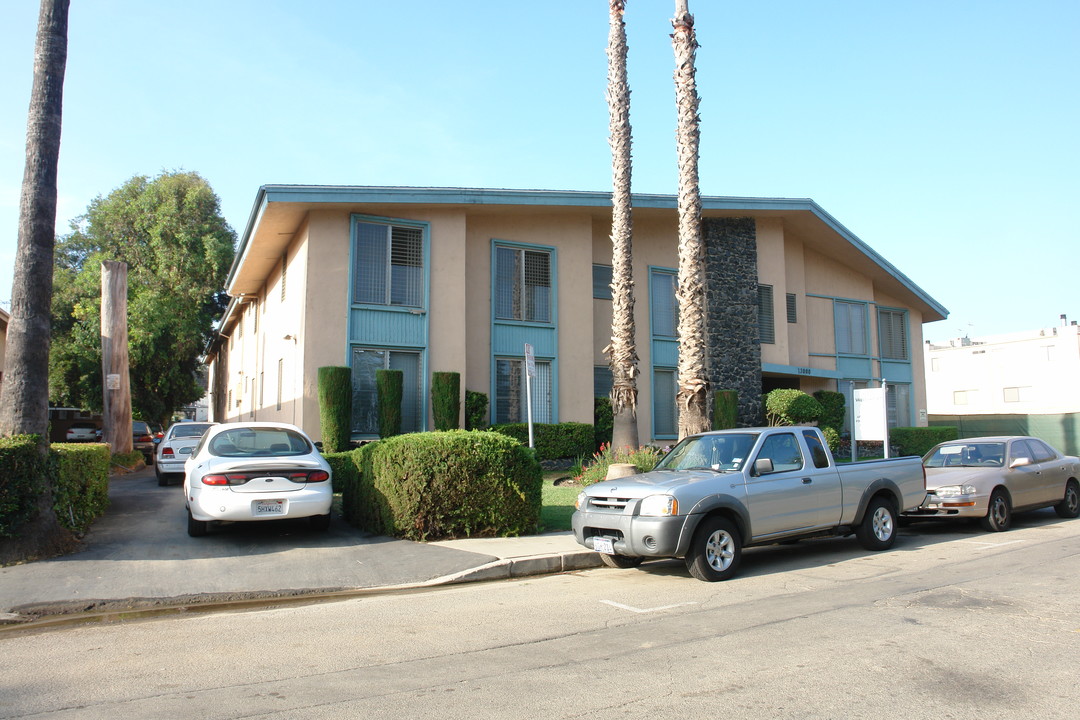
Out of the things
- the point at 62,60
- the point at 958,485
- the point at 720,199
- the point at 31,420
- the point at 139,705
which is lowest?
the point at 139,705

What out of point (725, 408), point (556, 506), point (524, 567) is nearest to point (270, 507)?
point (524, 567)

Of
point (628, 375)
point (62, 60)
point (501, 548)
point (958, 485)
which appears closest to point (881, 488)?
point (958, 485)

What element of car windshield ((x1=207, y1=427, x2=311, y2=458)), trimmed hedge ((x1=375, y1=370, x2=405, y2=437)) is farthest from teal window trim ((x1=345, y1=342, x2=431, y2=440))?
car windshield ((x1=207, y1=427, x2=311, y2=458))

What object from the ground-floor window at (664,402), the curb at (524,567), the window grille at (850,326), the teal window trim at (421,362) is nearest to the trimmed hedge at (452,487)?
the curb at (524,567)

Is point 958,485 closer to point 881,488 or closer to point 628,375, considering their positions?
point 881,488

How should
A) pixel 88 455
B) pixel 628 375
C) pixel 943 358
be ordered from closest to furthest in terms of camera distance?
pixel 88 455 < pixel 628 375 < pixel 943 358

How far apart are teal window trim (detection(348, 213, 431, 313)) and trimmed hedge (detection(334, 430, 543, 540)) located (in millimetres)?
7620

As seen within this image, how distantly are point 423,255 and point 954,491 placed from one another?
12.2 m

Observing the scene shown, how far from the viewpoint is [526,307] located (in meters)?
20.3

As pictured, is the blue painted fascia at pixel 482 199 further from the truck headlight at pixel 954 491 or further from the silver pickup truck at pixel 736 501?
the truck headlight at pixel 954 491

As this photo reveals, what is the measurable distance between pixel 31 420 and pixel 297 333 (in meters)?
9.20

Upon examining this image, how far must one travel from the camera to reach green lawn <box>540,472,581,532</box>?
11609 millimetres

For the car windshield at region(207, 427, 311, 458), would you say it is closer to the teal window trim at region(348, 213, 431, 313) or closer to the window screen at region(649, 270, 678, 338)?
the teal window trim at region(348, 213, 431, 313)

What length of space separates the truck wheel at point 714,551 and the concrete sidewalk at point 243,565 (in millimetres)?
1664
